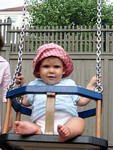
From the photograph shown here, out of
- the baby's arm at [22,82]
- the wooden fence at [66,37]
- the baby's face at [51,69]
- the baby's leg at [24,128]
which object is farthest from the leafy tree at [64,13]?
the baby's leg at [24,128]

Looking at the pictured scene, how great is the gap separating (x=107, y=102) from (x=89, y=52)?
722 mm

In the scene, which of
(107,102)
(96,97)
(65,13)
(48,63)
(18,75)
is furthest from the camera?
(65,13)

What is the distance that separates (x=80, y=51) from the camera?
16.8ft

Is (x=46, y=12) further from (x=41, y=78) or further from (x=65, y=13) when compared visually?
(x=41, y=78)

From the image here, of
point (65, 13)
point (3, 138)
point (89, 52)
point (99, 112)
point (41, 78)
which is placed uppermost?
A: point (65, 13)

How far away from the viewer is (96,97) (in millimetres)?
1828

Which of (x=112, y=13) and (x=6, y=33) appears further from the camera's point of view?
(x=112, y=13)

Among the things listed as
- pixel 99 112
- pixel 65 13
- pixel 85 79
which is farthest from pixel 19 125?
pixel 65 13

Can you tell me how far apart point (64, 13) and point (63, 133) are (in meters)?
14.8

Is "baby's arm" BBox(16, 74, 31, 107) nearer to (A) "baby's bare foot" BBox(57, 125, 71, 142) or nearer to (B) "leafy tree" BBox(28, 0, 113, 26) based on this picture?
(A) "baby's bare foot" BBox(57, 125, 71, 142)

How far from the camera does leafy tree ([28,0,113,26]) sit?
16000mm

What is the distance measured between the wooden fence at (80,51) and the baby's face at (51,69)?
9.82 ft

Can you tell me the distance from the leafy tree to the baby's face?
1398cm

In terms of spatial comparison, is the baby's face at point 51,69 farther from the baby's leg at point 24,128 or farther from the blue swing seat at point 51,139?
the baby's leg at point 24,128
